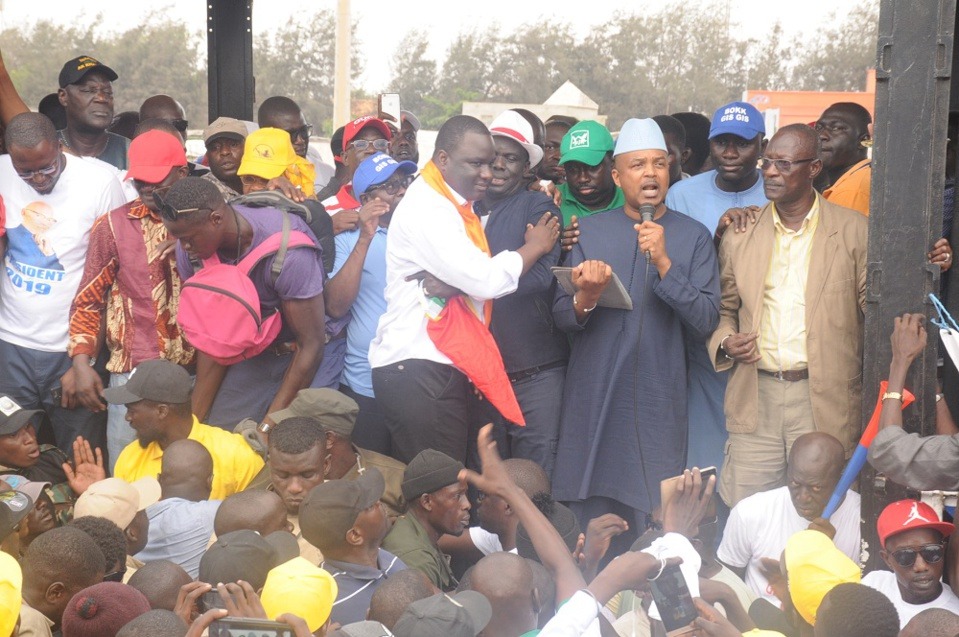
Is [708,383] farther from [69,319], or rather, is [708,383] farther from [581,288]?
[69,319]

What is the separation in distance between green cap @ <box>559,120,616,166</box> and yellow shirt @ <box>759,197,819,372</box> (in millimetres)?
972

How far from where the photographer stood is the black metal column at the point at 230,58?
8.03 meters

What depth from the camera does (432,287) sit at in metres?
5.04

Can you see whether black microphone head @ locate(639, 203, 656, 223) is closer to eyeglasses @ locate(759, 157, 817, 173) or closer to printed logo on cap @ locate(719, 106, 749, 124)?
eyeglasses @ locate(759, 157, 817, 173)

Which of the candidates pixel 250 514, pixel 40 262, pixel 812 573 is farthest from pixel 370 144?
pixel 812 573

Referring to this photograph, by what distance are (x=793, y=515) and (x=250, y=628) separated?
273cm

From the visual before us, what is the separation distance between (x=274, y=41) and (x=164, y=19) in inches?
85.7

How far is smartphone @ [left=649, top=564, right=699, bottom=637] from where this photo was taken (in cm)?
315

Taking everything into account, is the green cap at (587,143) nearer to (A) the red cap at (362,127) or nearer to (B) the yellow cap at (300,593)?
(A) the red cap at (362,127)

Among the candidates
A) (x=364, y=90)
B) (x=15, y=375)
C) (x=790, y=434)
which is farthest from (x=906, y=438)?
(x=364, y=90)

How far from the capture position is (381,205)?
5656 millimetres

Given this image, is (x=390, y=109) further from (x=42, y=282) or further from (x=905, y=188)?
(x=905, y=188)

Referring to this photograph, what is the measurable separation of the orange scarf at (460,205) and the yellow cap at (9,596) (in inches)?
95.1

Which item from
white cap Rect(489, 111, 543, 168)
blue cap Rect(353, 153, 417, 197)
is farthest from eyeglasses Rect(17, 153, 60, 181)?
white cap Rect(489, 111, 543, 168)
